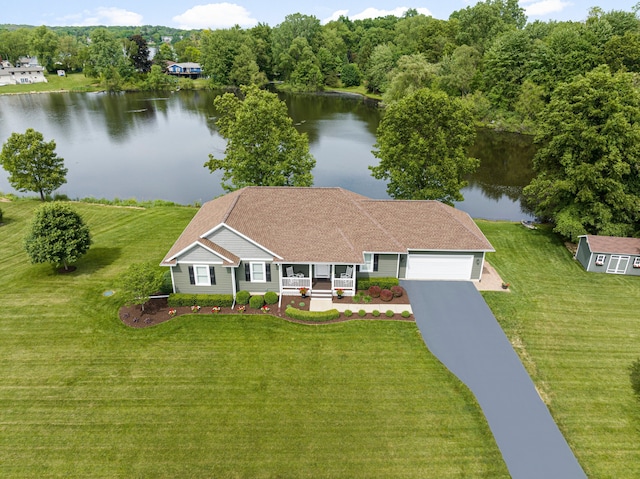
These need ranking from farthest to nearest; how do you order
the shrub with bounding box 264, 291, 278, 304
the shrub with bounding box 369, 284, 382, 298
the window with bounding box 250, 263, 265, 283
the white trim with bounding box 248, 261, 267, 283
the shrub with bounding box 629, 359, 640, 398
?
Answer: 1. the shrub with bounding box 369, 284, 382, 298
2. the window with bounding box 250, 263, 265, 283
3. the white trim with bounding box 248, 261, 267, 283
4. the shrub with bounding box 264, 291, 278, 304
5. the shrub with bounding box 629, 359, 640, 398

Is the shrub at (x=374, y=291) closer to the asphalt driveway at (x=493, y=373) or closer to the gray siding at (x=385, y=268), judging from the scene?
the gray siding at (x=385, y=268)

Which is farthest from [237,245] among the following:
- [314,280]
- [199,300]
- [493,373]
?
[493,373]

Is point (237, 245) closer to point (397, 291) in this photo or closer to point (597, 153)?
point (397, 291)

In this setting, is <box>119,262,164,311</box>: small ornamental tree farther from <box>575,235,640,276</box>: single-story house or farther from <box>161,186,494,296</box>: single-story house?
<box>575,235,640,276</box>: single-story house

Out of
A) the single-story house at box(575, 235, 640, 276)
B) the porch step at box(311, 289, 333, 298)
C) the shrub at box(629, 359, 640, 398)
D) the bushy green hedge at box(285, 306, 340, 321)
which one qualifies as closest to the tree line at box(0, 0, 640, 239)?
the single-story house at box(575, 235, 640, 276)

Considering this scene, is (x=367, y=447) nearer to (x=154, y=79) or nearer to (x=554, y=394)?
(x=554, y=394)

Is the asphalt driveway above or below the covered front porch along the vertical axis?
below

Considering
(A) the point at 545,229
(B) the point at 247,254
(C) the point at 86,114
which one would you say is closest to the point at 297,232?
(B) the point at 247,254

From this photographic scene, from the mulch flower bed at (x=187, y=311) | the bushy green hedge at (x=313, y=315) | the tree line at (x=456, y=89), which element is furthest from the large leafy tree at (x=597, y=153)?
the bushy green hedge at (x=313, y=315)
